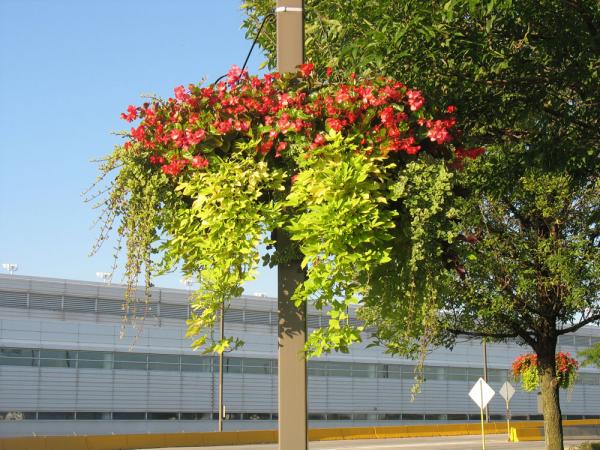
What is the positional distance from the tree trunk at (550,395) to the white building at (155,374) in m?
22.7

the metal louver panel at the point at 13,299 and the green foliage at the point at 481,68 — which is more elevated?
the metal louver panel at the point at 13,299

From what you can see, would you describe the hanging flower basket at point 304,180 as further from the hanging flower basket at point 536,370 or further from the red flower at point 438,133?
the hanging flower basket at point 536,370

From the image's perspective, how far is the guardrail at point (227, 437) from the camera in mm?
38312

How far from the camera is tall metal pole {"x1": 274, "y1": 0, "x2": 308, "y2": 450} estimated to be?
5.27 m

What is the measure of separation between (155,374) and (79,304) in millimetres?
5928

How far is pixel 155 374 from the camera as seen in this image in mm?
52000

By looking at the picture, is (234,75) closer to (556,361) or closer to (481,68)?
(481,68)

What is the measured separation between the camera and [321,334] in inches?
204

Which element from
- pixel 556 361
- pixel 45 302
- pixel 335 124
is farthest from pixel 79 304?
pixel 335 124

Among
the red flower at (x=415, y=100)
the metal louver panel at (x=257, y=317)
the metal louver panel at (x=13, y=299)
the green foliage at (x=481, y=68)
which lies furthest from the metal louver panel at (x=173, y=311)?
the red flower at (x=415, y=100)

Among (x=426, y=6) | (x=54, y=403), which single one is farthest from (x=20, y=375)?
(x=426, y=6)

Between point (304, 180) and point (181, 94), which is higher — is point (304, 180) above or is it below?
Result: below

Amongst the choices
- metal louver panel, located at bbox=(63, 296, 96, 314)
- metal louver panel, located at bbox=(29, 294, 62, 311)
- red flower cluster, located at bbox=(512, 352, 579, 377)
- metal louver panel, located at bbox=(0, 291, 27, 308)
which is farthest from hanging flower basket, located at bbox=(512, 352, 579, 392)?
metal louver panel, located at bbox=(0, 291, 27, 308)

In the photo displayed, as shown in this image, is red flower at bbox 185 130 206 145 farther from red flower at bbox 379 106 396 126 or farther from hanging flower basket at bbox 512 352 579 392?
hanging flower basket at bbox 512 352 579 392
